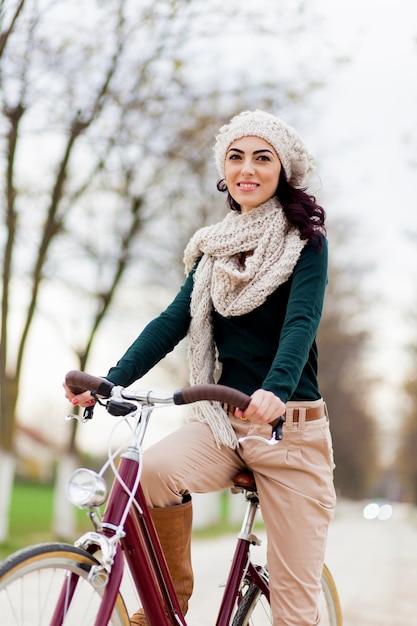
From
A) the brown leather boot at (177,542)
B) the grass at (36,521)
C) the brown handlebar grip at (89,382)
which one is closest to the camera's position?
the brown handlebar grip at (89,382)

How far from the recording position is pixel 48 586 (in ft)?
7.90

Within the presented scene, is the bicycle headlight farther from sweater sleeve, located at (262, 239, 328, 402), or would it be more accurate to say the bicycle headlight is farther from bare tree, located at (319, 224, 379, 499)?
bare tree, located at (319, 224, 379, 499)

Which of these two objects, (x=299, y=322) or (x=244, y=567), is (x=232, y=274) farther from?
(x=244, y=567)

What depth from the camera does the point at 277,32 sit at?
9742 millimetres

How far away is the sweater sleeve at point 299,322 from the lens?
8.79ft

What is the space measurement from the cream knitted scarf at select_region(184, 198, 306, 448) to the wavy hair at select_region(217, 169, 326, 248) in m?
0.03

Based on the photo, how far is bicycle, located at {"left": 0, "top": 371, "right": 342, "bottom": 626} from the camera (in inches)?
90.7

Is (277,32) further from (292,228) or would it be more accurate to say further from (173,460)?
(173,460)

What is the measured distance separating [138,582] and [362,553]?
12068 mm

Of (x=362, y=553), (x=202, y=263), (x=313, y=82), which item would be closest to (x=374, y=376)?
(x=362, y=553)

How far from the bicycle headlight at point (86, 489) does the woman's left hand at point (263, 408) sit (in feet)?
1.45

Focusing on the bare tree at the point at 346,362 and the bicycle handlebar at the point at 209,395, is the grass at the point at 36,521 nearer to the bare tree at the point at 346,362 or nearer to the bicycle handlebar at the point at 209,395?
the bare tree at the point at 346,362

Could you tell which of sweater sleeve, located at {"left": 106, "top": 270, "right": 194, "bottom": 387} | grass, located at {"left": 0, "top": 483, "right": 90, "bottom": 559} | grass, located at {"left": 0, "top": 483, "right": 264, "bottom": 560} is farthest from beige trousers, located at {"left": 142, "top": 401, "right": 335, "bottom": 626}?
grass, located at {"left": 0, "top": 483, "right": 90, "bottom": 559}

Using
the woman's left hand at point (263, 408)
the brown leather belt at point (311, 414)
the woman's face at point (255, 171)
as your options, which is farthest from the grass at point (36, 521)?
the woman's left hand at point (263, 408)
